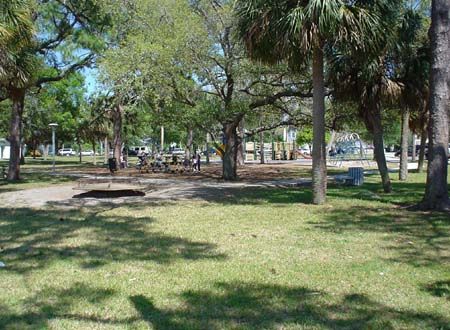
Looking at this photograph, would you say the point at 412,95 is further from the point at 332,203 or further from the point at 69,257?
the point at 69,257

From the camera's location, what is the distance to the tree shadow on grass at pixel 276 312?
4199 millimetres

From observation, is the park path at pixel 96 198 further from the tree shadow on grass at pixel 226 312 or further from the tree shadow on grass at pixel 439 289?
the tree shadow on grass at pixel 439 289

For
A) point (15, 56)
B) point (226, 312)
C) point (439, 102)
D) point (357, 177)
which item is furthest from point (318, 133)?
point (15, 56)

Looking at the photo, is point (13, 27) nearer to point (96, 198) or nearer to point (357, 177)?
point (96, 198)

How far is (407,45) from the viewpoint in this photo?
13.8 m

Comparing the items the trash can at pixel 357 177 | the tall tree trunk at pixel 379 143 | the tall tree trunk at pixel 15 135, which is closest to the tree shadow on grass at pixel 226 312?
the tall tree trunk at pixel 379 143

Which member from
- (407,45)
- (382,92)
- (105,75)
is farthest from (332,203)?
(105,75)

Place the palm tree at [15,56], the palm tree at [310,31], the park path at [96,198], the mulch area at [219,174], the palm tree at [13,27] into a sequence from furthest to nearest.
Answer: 1. the mulch area at [219,174]
2. the park path at [96,198]
3. the palm tree at [15,56]
4. the palm tree at [13,27]
5. the palm tree at [310,31]

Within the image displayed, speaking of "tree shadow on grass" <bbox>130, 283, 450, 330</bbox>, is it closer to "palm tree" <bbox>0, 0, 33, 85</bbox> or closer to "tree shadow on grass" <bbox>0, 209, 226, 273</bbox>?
"tree shadow on grass" <bbox>0, 209, 226, 273</bbox>

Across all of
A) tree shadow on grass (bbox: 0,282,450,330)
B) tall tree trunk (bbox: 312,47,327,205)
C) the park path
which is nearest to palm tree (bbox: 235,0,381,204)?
tall tree trunk (bbox: 312,47,327,205)

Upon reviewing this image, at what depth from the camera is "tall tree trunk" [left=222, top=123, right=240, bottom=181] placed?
20078 mm

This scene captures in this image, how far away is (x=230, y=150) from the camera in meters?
20.6

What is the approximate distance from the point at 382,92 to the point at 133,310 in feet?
38.0

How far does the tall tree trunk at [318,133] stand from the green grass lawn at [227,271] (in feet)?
5.19
